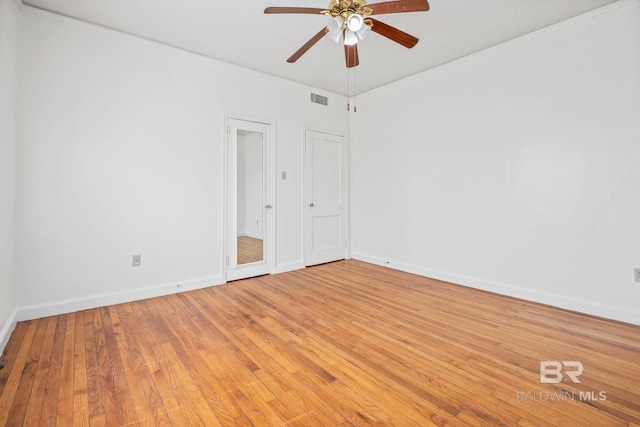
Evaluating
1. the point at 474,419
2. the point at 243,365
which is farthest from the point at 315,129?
the point at 474,419

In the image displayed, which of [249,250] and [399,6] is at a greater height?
[399,6]

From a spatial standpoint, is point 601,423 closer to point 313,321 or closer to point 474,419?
point 474,419

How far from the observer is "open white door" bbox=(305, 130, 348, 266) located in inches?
197

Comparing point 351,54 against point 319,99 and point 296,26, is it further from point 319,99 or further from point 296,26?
point 319,99

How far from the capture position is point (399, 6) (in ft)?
6.73

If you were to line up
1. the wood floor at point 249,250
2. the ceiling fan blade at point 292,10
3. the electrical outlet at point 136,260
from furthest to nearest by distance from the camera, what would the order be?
the wood floor at point 249,250 < the electrical outlet at point 136,260 < the ceiling fan blade at point 292,10

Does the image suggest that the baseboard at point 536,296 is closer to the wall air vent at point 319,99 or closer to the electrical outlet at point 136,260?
the wall air vent at point 319,99

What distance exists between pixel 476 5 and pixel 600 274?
114 inches

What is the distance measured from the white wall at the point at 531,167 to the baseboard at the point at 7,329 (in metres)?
4.44

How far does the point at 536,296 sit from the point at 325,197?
3.23 meters

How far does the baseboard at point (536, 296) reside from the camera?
2850mm

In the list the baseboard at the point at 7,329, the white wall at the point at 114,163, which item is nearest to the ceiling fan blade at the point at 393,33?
the white wall at the point at 114,163

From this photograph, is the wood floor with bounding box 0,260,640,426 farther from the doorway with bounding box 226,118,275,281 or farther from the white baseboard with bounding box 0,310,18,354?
the doorway with bounding box 226,118,275,281

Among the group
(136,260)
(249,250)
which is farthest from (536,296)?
(136,260)
